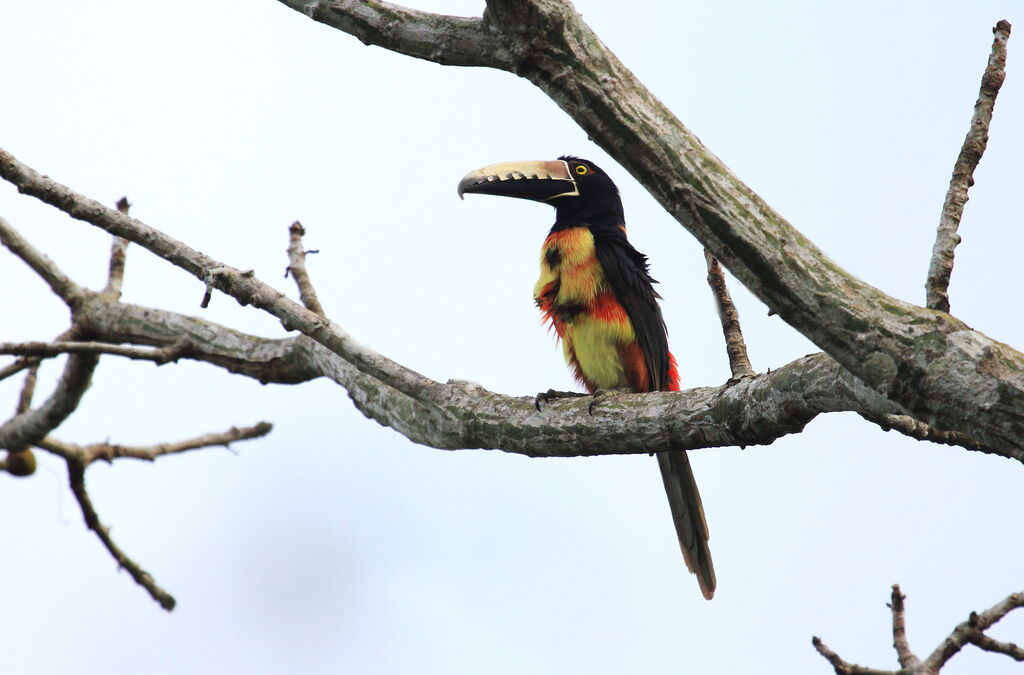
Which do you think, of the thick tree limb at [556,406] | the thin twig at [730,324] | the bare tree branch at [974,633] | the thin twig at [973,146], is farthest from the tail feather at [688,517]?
the thin twig at [973,146]

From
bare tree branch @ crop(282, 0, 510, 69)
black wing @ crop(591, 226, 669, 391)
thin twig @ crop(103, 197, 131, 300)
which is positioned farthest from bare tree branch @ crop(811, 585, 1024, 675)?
thin twig @ crop(103, 197, 131, 300)

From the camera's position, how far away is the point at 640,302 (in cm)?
561

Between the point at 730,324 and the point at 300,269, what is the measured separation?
2277 mm

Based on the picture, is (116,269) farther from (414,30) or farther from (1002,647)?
(1002,647)

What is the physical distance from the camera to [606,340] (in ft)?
18.3

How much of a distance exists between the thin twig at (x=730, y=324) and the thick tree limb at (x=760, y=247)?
711 millimetres

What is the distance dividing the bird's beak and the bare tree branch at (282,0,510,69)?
9.30 ft

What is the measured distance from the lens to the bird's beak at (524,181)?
6.08 meters

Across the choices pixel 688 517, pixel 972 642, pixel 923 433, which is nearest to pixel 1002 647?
pixel 972 642

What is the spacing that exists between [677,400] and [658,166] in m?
0.93

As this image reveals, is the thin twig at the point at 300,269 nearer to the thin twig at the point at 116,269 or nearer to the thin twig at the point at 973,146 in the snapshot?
the thin twig at the point at 116,269

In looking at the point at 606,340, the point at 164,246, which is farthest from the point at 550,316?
the point at 164,246

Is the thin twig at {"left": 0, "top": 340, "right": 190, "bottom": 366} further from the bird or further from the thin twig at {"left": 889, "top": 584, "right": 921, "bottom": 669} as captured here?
the thin twig at {"left": 889, "top": 584, "right": 921, "bottom": 669}

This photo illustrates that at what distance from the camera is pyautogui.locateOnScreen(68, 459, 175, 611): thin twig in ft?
13.8
